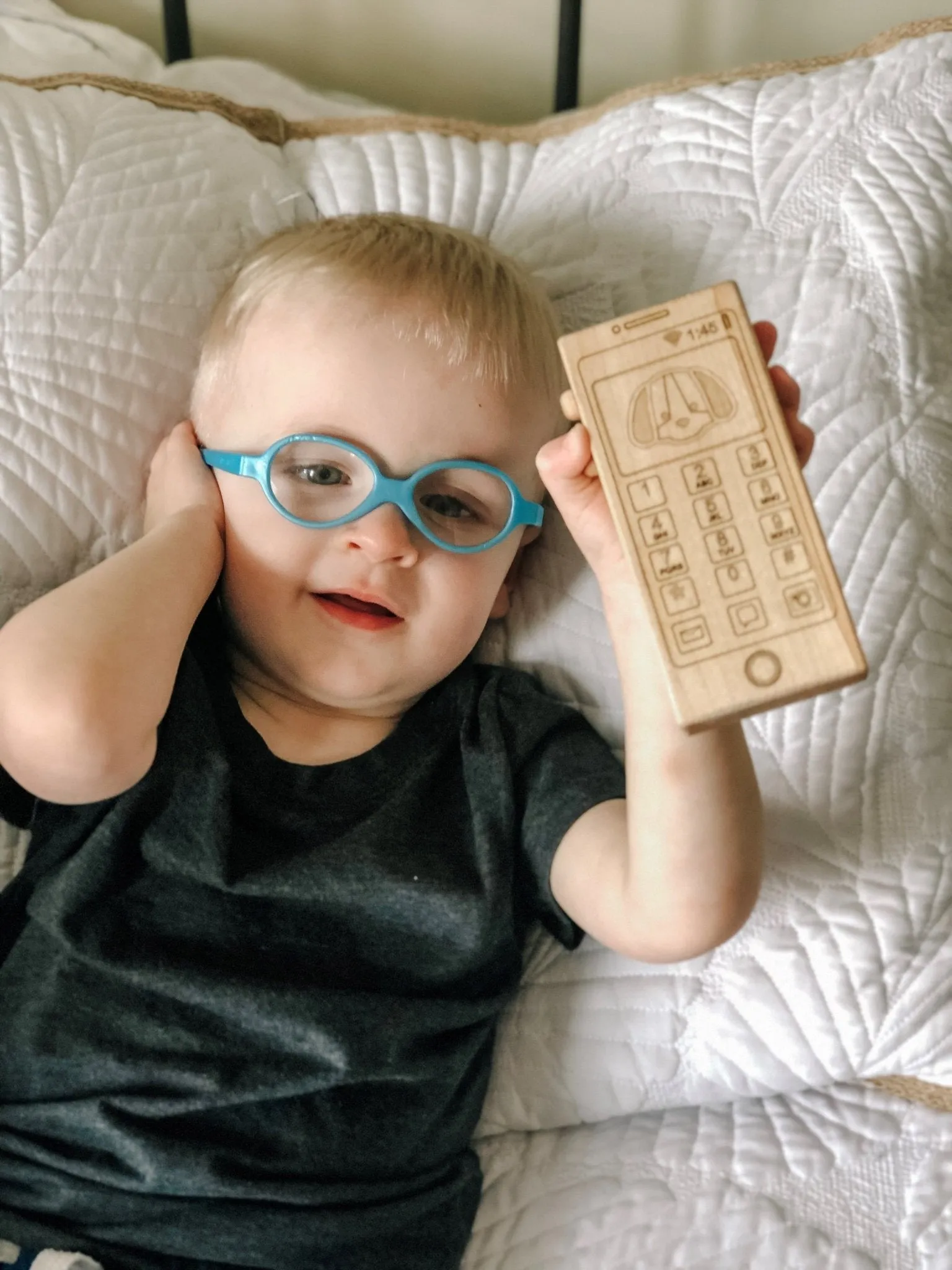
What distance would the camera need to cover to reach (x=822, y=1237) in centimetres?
79

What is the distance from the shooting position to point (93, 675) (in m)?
0.71

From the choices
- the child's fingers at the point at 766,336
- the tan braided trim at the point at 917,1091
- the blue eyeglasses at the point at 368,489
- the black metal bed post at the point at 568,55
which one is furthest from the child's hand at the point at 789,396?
the black metal bed post at the point at 568,55

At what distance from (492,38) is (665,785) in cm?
100

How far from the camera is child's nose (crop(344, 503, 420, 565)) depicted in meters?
0.83

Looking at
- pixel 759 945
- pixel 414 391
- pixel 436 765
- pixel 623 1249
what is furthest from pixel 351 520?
pixel 623 1249

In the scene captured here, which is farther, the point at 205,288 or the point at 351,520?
the point at 205,288

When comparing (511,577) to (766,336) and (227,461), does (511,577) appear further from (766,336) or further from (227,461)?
(766,336)

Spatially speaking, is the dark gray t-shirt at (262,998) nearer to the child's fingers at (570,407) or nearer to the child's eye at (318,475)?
the child's eye at (318,475)

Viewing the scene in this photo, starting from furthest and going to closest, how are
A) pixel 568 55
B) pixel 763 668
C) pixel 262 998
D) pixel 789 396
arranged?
pixel 568 55 < pixel 262 998 < pixel 789 396 < pixel 763 668

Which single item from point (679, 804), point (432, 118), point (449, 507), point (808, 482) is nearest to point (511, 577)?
point (449, 507)

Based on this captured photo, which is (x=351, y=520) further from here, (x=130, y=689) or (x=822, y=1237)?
(x=822, y=1237)

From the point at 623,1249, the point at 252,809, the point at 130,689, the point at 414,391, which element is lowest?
the point at 623,1249

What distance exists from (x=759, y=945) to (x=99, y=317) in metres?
0.72

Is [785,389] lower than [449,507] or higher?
higher
